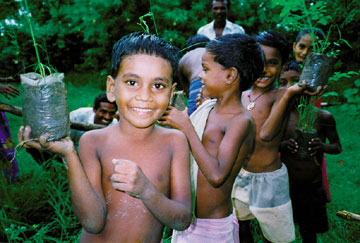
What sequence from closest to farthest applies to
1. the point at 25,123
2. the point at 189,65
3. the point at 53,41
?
1. the point at 25,123
2. the point at 189,65
3. the point at 53,41

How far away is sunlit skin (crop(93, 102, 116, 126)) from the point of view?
166 inches

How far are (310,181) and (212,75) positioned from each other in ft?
4.83

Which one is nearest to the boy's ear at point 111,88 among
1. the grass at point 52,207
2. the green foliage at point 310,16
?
the grass at point 52,207

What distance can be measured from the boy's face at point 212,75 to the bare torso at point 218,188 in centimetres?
18

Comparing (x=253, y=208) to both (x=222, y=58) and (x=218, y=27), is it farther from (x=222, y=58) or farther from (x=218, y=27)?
(x=218, y=27)

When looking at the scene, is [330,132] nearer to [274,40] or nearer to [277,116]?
[277,116]

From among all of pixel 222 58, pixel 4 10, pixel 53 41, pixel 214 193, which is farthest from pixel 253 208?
pixel 53 41

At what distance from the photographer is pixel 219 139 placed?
1.95 meters

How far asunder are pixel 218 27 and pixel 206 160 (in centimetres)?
401

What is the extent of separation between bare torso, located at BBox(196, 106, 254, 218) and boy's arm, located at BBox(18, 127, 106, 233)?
33.0 inches

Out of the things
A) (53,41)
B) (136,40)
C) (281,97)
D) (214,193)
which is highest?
(136,40)

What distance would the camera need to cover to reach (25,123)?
1.23m

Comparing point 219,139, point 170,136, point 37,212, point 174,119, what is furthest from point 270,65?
point 37,212

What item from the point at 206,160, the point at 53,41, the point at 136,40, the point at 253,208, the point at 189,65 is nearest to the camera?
the point at 136,40
